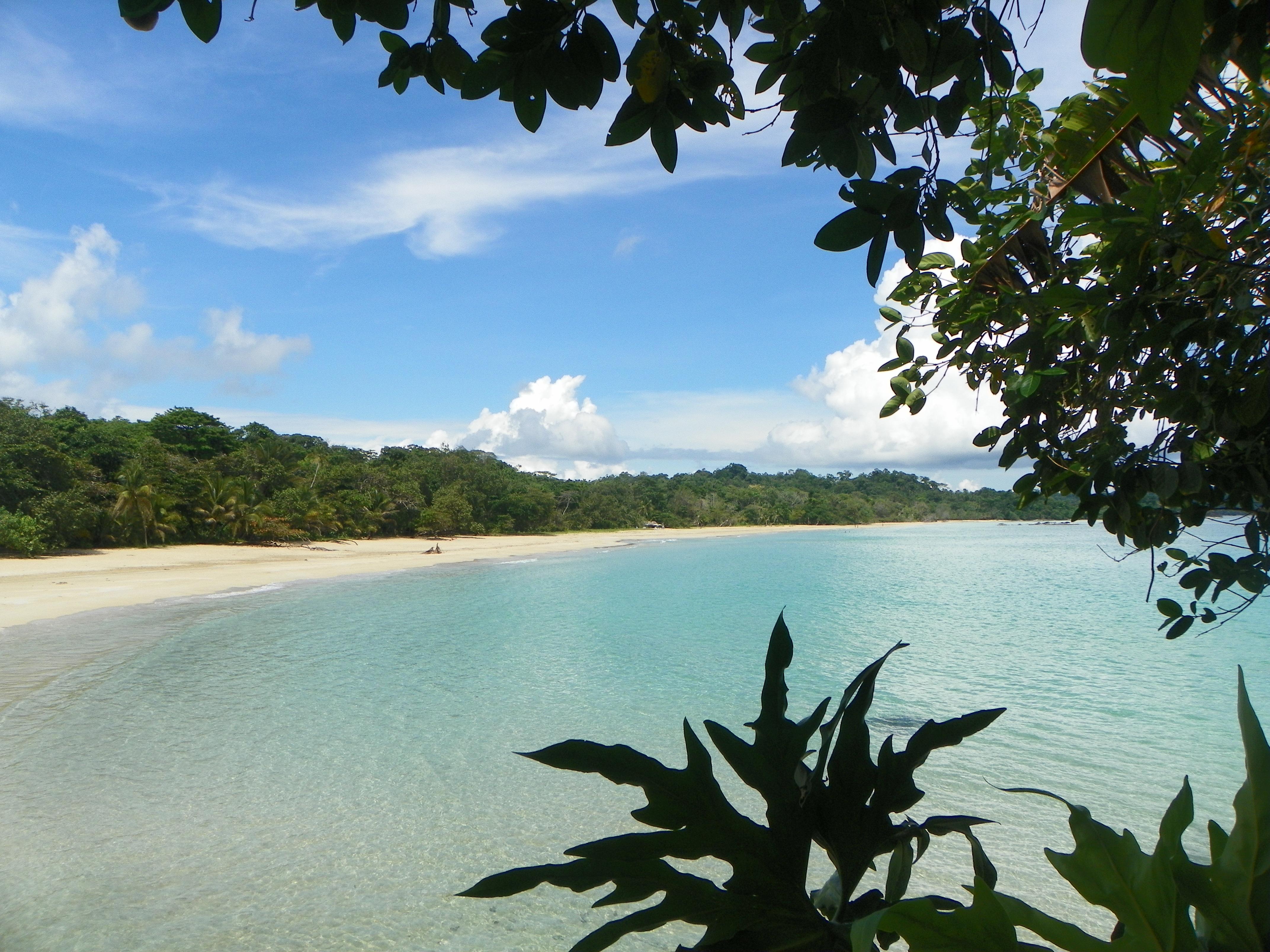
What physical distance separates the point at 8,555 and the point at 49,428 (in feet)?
17.9

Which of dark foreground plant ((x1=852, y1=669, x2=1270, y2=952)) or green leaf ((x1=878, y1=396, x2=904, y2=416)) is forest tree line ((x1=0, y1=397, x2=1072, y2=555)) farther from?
dark foreground plant ((x1=852, y1=669, x2=1270, y2=952))

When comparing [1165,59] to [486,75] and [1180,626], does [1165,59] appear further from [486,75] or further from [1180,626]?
[1180,626]

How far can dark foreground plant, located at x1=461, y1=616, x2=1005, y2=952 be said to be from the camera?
0.64 meters

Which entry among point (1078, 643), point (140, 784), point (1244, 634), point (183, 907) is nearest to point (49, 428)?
point (140, 784)

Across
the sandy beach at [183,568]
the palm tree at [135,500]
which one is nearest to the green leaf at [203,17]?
the sandy beach at [183,568]

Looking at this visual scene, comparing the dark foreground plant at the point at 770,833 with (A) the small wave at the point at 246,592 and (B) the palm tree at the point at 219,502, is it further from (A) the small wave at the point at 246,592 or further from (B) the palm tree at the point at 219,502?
(B) the palm tree at the point at 219,502

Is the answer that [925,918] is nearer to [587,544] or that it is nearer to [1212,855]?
[1212,855]

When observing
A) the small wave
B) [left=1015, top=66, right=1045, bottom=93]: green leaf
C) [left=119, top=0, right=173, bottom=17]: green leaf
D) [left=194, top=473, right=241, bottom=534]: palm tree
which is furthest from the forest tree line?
the small wave

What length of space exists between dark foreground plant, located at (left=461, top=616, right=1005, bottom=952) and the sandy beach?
13.6m

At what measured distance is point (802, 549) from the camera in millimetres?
39594

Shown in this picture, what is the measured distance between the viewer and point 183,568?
20031 mm

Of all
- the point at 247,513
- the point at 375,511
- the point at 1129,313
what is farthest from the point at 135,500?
the point at 1129,313

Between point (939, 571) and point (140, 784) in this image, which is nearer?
point (140, 784)

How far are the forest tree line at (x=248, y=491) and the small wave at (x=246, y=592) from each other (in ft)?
20.3
